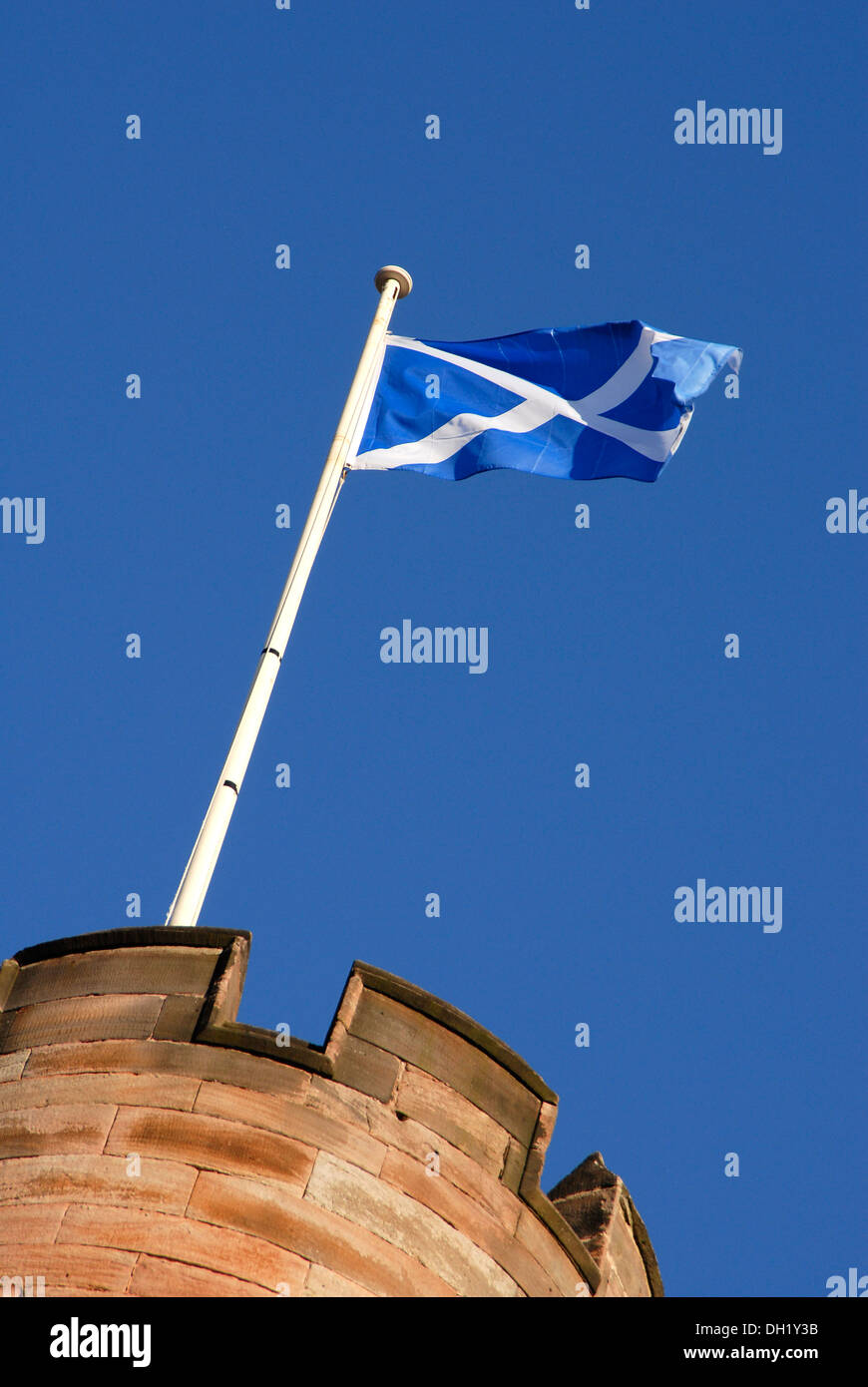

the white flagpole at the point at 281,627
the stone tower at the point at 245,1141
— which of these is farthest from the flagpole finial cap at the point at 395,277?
the stone tower at the point at 245,1141

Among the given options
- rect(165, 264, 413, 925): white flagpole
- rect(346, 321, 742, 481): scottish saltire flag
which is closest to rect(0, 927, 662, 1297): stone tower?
rect(165, 264, 413, 925): white flagpole

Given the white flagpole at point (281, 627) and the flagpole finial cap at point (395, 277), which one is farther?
the flagpole finial cap at point (395, 277)

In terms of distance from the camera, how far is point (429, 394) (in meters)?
14.5

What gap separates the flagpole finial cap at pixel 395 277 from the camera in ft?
47.3

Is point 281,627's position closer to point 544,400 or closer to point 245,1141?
point 544,400

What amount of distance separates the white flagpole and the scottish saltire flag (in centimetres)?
39

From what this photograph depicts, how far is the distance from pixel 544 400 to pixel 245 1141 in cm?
860

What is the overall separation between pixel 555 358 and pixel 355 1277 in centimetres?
946

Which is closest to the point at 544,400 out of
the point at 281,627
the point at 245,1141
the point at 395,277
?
the point at 395,277

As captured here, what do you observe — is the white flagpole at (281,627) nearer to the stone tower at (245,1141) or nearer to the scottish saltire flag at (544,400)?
the scottish saltire flag at (544,400)
